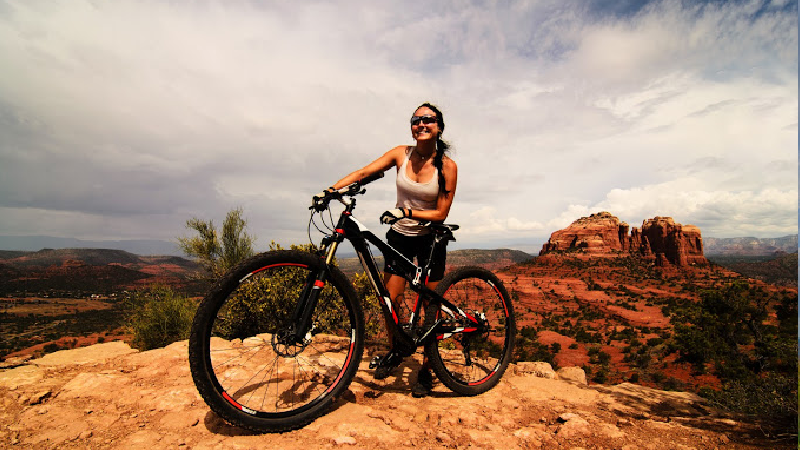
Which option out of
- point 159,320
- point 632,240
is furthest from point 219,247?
point 632,240

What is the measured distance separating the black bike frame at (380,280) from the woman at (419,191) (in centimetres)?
16

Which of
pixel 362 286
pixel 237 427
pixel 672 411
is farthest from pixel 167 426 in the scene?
pixel 362 286

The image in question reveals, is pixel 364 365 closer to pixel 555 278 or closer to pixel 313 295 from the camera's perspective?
pixel 313 295

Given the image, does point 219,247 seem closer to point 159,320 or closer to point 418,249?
point 159,320

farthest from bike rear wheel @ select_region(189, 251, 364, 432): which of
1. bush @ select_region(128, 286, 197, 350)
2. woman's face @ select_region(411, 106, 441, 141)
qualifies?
bush @ select_region(128, 286, 197, 350)

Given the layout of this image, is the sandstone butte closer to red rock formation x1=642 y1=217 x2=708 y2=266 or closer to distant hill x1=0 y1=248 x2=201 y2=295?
red rock formation x1=642 y1=217 x2=708 y2=266

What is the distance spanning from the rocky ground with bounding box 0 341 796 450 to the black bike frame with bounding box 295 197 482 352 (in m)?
0.71

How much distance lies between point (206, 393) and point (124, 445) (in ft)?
2.36

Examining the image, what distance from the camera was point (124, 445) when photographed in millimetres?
2301

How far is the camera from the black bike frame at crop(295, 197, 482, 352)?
277cm

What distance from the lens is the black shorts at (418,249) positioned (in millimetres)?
3625

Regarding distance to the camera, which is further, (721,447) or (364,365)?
(364,365)

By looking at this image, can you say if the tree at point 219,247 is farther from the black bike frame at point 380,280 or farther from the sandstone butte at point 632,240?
the sandstone butte at point 632,240

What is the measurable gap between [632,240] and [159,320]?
13692cm
